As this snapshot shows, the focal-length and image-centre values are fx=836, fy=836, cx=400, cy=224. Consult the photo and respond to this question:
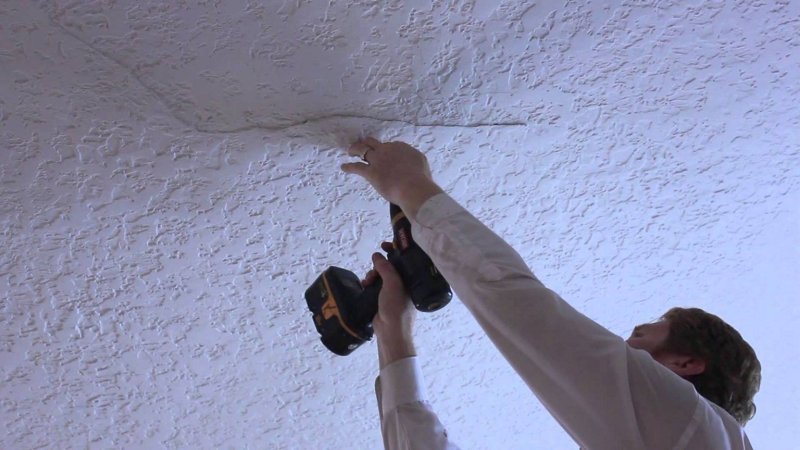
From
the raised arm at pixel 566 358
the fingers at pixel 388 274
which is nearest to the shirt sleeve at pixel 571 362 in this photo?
the raised arm at pixel 566 358

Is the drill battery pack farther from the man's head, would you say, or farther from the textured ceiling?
the man's head

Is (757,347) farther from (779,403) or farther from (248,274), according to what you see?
(248,274)

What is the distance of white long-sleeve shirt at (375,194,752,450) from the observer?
31.3 inches

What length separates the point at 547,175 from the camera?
4.19 feet

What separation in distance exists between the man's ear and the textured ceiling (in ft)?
1.06

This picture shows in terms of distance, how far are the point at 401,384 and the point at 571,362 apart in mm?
338

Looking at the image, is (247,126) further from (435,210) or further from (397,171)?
(435,210)

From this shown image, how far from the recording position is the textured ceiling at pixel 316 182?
40.9 inches

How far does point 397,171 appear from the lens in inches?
40.3

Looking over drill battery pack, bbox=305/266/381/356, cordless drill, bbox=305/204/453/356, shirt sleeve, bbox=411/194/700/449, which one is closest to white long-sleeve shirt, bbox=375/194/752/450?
shirt sleeve, bbox=411/194/700/449

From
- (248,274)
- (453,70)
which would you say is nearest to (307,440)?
(248,274)

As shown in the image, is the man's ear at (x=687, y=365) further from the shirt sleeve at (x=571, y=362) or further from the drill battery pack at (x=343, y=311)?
the drill battery pack at (x=343, y=311)

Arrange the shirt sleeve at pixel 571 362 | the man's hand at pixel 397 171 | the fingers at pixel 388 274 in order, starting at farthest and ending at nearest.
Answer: the fingers at pixel 388 274, the man's hand at pixel 397 171, the shirt sleeve at pixel 571 362

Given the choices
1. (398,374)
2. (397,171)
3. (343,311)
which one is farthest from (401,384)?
(397,171)
